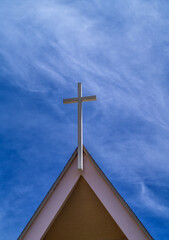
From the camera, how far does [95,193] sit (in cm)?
555

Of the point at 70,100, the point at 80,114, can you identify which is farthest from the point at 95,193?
the point at 70,100

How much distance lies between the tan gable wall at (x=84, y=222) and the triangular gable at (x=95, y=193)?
21.7 inches

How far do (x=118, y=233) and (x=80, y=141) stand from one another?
2079mm

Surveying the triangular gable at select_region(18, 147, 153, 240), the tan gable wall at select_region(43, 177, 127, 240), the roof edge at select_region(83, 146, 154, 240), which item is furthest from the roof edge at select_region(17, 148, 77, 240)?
the tan gable wall at select_region(43, 177, 127, 240)

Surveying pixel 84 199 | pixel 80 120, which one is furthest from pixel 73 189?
pixel 80 120

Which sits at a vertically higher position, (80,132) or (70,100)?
(70,100)

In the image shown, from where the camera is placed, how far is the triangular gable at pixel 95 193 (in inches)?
202

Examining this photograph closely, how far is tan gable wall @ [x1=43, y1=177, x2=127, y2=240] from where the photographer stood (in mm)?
6254

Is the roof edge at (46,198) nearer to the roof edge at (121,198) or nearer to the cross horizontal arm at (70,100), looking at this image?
the roof edge at (121,198)

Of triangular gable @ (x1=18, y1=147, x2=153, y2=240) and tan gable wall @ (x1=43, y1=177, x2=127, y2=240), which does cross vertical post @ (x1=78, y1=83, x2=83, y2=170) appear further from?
tan gable wall @ (x1=43, y1=177, x2=127, y2=240)

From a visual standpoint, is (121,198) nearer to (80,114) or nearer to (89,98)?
(80,114)

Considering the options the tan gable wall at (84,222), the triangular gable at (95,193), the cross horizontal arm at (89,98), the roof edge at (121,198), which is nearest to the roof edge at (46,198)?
the triangular gable at (95,193)

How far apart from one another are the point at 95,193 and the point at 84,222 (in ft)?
3.85

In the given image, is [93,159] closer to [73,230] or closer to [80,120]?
[80,120]
